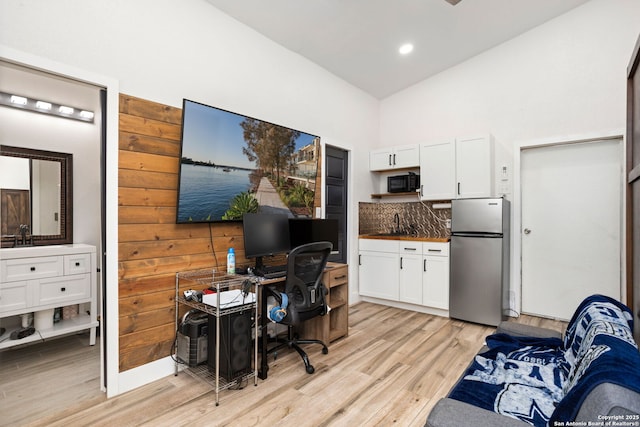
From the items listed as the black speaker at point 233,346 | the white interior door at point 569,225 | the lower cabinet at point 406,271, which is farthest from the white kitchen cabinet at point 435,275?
the black speaker at point 233,346

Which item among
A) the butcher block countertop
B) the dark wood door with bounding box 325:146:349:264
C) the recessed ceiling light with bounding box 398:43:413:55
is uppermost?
the recessed ceiling light with bounding box 398:43:413:55

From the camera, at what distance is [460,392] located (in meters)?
1.58

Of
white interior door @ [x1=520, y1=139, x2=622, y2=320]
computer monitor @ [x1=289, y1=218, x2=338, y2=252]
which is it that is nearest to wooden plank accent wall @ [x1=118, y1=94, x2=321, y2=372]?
computer monitor @ [x1=289, y1=218, x2=338, y2=252]

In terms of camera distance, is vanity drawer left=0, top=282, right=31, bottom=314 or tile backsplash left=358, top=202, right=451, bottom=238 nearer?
vanity drawer left=0, top=282, right=31, bottom=314

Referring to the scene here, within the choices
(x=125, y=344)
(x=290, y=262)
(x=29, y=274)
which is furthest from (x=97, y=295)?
(x=290, y=262)

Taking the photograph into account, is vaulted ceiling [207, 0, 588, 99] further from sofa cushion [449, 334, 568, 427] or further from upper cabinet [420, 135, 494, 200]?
sofa cushion [449, 334, 568, 427]

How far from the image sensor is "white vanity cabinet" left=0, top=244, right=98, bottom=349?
2781 mm

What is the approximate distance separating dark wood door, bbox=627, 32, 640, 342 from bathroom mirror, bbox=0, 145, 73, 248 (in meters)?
4.63

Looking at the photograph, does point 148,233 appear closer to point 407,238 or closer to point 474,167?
point 407,238

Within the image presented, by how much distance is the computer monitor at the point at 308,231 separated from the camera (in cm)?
332

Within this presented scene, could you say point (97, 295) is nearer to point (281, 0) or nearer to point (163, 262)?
point (163, 262)

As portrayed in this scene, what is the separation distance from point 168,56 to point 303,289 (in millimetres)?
2155

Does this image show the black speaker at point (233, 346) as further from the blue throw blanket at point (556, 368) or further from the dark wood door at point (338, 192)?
the dark wood door at point (338, 192)

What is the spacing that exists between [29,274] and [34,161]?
3.97 ft
